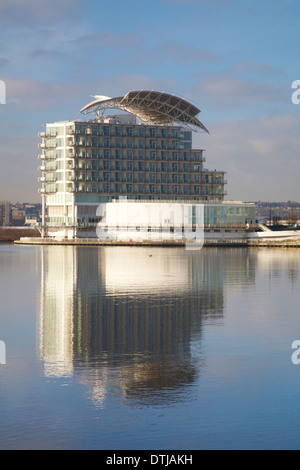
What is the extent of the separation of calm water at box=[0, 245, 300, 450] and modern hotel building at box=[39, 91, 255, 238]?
11894 centimetres

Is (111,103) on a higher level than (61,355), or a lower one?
higher

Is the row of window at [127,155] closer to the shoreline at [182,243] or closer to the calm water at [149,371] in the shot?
the shoreline at [182,243]

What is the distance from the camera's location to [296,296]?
164ft

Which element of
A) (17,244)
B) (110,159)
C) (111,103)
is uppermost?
(111,103)

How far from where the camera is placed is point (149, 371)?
25.5 m

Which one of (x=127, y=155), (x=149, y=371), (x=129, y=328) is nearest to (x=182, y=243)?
(x=127, y=155)

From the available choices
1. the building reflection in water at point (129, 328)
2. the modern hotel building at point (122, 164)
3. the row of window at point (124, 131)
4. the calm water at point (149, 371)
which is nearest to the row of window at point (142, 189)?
the modern hotel building at point (122, 164)

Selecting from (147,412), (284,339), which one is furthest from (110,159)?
(147,412)

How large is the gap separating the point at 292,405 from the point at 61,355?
33.4 feet

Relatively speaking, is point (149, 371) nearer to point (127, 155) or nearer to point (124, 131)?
point (124, 131)

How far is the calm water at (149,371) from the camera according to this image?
19.3 meters

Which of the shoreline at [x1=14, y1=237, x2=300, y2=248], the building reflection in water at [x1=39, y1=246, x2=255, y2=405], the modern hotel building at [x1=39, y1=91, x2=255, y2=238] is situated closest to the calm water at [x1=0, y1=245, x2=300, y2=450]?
the building reflection in water at [x1=39, y1=246, x2=255, y2=405]
